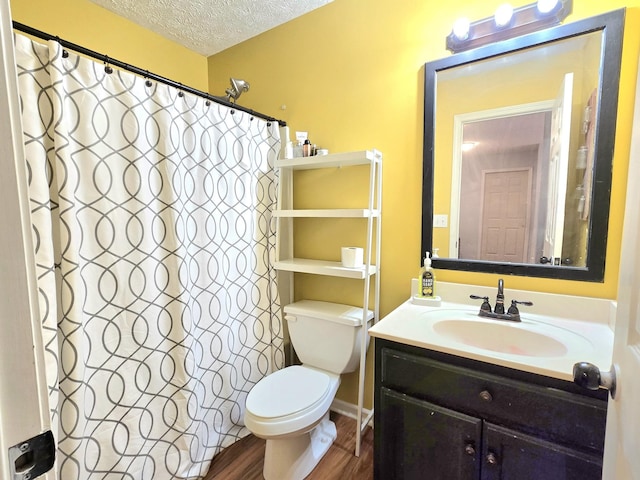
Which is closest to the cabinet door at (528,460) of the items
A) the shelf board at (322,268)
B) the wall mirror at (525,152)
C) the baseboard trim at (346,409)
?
the wall mirror at (525,152)

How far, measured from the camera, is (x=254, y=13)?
70.2 inches

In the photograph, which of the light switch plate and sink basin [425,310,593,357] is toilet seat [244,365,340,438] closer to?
sink basin [425,310,593,357]

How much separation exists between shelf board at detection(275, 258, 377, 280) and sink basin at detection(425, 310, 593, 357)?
1.24 feet

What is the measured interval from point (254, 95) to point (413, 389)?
197 centimetres

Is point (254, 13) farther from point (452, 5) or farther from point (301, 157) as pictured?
point (452, 5)

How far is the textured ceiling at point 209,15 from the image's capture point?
1.69 m

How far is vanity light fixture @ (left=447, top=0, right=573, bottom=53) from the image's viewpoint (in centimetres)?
122

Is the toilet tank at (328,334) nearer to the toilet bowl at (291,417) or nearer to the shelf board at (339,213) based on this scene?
the toilet bowl at (291,417)

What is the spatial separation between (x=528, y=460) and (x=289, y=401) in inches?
35.3

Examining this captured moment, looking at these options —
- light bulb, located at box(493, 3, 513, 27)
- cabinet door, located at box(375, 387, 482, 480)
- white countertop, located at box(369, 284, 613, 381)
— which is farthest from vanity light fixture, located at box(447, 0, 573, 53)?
cabinet door, located at box(375, 387, 482, 480)

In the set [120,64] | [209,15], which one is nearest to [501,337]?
[120,64]

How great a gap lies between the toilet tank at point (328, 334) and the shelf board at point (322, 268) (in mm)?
223

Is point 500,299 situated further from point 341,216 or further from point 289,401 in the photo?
point 289,401

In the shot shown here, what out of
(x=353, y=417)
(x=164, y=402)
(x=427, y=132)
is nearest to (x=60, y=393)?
(x=164, y=402)
